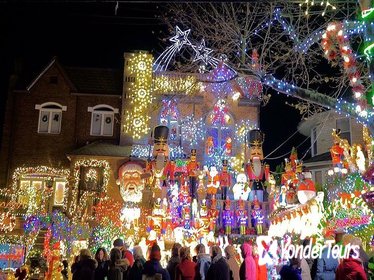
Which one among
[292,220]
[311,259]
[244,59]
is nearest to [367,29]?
[244,59]

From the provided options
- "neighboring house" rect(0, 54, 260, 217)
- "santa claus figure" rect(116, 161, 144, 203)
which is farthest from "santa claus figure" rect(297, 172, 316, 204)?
"neighboring house" rect(0, 54, 260, 217)

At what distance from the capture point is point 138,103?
24578 millimetres

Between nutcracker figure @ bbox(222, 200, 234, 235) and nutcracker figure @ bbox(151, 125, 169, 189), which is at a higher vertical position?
nutcracker figure @ bbox(151, 125, 169, 189)

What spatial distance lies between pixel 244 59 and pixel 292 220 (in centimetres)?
762

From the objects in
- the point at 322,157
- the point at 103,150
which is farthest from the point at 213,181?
the point at 322,157

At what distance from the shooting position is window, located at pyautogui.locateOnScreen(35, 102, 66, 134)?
25.2 meters

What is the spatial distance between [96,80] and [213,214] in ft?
37.6

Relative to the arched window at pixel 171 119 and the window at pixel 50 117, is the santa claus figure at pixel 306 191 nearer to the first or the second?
the arched window at pixel 171 119

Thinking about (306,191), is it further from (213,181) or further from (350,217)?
(213,181)

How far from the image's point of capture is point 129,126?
24578 mm

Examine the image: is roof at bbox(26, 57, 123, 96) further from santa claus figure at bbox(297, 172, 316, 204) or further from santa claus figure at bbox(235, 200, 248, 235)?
santa claus figure at bbox(297, 172, 316, 204)

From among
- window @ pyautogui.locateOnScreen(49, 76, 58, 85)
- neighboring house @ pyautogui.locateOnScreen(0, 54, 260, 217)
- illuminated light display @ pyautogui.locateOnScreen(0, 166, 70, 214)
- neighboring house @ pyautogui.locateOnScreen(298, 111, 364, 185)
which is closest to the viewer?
illuminated light display @ pyautogui.locateOnScreen(0, 166, 70, 214)

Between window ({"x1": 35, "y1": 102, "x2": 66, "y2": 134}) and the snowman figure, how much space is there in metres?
10.5

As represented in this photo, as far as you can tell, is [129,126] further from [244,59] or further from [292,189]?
Answer: [244,59]
